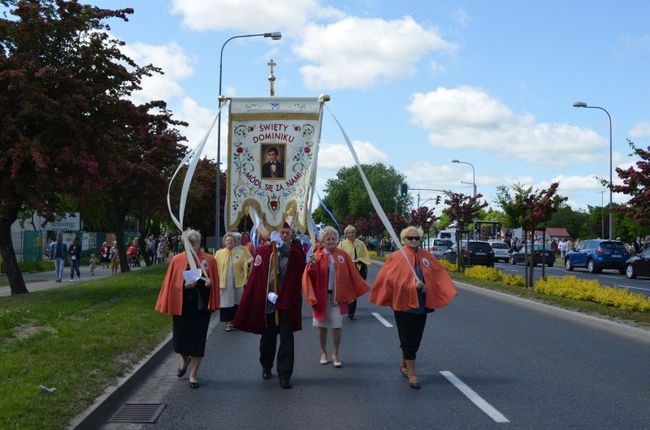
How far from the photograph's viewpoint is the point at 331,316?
8.93m

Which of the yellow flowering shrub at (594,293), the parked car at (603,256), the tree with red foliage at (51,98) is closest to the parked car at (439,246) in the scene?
the parked car at (603,256)

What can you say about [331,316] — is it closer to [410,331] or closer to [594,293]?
[410,331]

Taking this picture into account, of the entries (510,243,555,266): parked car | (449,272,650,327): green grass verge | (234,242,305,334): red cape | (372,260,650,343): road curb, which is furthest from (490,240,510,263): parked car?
(234,242,305,334): red cape

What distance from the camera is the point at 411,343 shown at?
775 cm

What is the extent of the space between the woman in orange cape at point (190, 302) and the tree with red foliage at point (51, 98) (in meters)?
8.62

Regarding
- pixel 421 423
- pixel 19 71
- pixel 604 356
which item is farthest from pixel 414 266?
pixel 19 71

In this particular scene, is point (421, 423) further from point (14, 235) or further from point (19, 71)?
point (14, 235)

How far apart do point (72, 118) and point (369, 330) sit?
343 inches

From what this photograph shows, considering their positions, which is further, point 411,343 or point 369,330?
point 369,330

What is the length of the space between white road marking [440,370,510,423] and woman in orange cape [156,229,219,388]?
2723mm

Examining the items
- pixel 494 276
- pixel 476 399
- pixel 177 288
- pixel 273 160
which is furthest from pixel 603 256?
pixel 177 288

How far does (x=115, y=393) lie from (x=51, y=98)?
11.3 m

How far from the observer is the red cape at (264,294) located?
308 inches

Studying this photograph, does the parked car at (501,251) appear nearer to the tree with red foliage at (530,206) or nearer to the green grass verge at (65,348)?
the tree with red foliage at (530,206)
